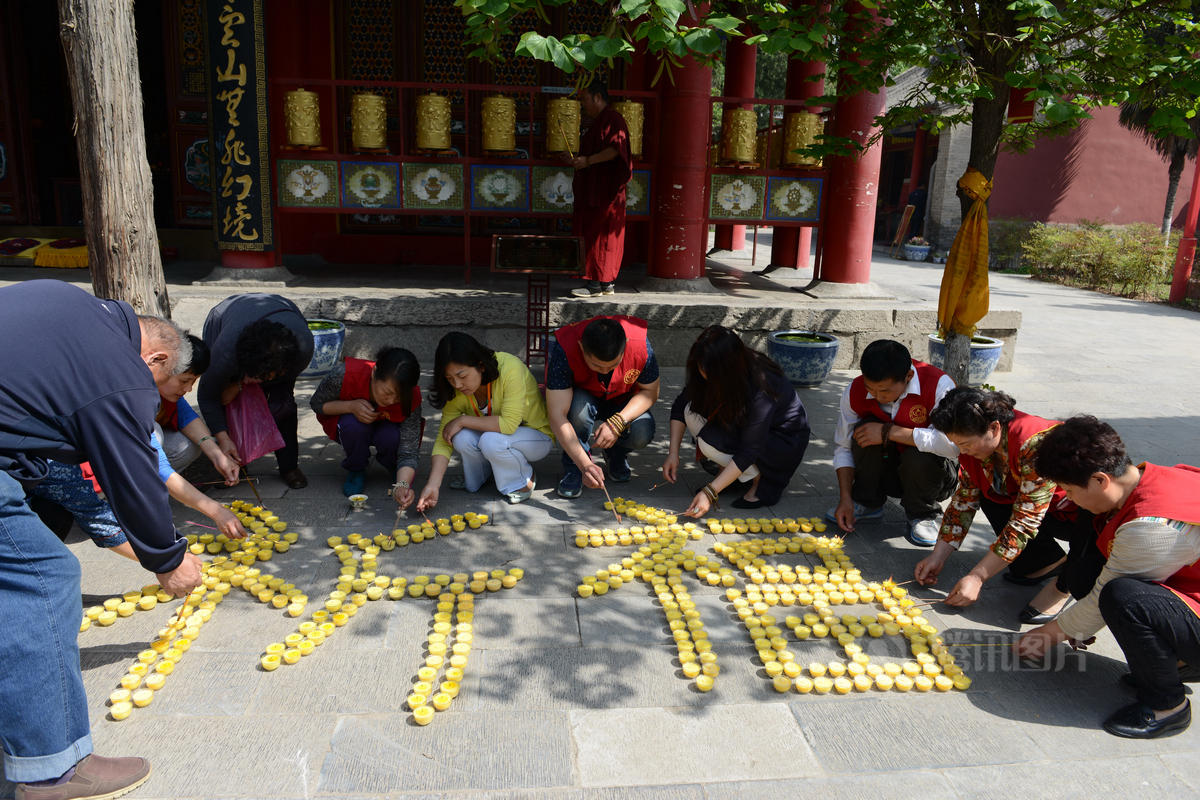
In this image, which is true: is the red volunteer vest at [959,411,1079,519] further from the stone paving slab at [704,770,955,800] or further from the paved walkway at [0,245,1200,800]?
the stone paving slab at [704,770,955,800]

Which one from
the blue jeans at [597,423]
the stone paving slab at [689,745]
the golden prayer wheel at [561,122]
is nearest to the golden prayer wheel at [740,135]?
the golden prayer wheel at [561,122]

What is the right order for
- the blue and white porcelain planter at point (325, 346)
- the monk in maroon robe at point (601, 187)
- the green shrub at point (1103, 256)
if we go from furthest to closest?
Result: the green shrub at point (1103, 256)
the monk in maroon robe at point (601, 187)
the blue and white porcelain planter at point (325, 346)

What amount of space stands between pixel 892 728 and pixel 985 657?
64cm

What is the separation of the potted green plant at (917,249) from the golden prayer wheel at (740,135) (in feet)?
42.6

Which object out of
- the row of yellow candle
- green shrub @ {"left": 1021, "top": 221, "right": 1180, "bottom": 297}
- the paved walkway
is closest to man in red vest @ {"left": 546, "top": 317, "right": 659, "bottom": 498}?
the paved walkway

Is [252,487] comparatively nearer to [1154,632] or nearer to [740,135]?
[1154,632]

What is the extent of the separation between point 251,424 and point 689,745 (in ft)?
8.89

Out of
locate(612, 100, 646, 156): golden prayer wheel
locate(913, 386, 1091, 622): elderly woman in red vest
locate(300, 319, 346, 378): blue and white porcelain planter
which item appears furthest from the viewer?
locate(612, 100, 646, 156): golden prayer wheel

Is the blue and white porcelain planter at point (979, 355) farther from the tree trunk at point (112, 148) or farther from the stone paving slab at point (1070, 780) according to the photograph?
the tree trunk at point (112, 148)

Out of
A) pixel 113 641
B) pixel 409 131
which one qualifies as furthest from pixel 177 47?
pixel 113 641

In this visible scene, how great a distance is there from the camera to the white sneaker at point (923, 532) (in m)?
3.97

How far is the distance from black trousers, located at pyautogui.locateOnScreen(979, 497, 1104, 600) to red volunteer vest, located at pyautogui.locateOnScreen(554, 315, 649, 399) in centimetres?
176

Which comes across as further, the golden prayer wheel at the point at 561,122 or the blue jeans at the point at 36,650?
the golden prayer wheel at the point at 561,122

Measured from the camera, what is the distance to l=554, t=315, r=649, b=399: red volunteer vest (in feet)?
14.3
